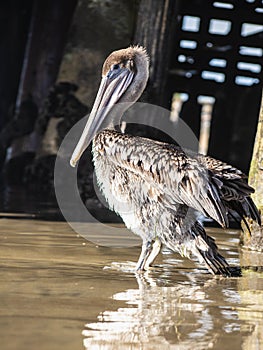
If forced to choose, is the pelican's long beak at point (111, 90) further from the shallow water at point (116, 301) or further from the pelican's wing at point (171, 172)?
the shallow water at point (116, 301)

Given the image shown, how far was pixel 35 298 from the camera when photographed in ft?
13.7

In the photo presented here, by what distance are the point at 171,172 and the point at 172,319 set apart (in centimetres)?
155

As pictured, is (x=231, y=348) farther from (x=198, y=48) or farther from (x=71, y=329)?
(x=198, y=48)

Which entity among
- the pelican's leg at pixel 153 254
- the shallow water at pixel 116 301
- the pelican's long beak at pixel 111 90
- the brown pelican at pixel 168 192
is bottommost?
Answer: the shallow water at pixel 116 301

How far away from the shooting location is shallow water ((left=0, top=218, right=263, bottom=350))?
11.3 ft

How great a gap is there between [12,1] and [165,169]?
11056 mm

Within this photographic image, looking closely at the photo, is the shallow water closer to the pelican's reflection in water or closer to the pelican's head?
the pelican's reflection in water

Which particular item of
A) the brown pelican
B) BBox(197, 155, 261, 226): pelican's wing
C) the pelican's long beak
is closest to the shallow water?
the brown pelican

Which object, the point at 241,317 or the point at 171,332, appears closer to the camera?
the point at 171,332

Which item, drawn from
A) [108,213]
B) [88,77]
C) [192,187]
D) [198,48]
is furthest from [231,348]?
[198,48]

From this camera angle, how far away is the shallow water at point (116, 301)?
3.45 m

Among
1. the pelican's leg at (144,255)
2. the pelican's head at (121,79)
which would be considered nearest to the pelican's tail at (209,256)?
the pelican's leg at (144,255)

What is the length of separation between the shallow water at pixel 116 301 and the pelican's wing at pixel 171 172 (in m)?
0.46

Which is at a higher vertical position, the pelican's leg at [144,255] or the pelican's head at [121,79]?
the pelican's head at [121,79]
